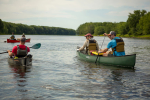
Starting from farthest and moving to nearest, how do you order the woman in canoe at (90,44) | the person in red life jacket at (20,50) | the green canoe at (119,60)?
the woman in canoe at (90,44)
the person in red life jacket at (20,50)
the green canoe at (119,60)

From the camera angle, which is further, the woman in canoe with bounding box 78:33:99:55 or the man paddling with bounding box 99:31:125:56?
the woman in canoe with bounding box 78:33:99:55

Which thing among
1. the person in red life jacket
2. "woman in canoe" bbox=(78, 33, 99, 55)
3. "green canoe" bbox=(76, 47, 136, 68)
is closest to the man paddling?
"green canoe" bbox=(76, 47, 136, 68)

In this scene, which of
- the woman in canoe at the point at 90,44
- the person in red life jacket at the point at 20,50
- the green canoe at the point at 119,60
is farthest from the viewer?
the woman in canoe at the point at 90,44

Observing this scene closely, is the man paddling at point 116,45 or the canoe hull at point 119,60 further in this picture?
the man paddling at point 116,45

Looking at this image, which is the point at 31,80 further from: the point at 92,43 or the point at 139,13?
the point at 139,13

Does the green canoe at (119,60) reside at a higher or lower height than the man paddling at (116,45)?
lower

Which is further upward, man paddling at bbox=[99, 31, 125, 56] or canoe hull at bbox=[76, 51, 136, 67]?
man paddling at bbox=[99, 31, 125, 56]

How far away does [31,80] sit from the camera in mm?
9727

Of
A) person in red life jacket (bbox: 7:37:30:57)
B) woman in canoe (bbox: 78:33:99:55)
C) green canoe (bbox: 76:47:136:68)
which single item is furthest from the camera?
woman in canoe (bbox: 78:33:99:55)

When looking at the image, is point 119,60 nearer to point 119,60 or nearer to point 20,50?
point 119,60

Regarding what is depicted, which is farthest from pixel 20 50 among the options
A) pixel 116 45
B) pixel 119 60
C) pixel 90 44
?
pixel 119 60

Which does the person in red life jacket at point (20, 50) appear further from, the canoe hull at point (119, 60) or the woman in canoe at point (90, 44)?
the canoe hull at point (119, 60)

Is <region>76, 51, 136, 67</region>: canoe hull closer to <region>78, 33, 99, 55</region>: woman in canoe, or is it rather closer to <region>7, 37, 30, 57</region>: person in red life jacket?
<region>78, 33, 99, 55</region>: woman in canoe

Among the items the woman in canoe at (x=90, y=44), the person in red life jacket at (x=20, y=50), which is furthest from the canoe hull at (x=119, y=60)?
the person in red life jacket at (x=20, y=50)
